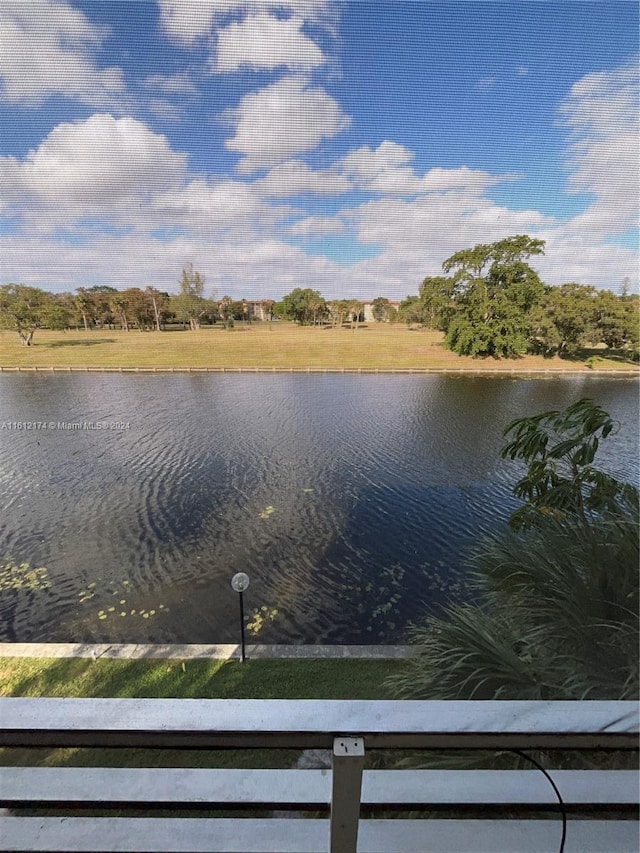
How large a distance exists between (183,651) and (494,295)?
2.53 metres

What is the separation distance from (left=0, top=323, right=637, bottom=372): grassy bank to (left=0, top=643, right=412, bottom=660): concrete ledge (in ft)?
4.88

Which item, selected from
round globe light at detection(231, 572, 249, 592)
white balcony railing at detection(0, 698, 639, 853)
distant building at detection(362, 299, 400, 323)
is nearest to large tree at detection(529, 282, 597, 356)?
distant building at detection(362, 299, 400, 323)

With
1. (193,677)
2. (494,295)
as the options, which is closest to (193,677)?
(193,677)

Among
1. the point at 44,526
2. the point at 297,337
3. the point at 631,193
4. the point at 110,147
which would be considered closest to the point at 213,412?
the point at 44,526

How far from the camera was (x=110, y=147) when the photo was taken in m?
1.20

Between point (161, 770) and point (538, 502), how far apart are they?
1302 mm

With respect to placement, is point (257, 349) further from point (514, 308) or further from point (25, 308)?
point (514, 308)

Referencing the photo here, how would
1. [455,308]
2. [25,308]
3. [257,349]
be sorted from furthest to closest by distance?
[257,349]
[455,308]
[25,308]

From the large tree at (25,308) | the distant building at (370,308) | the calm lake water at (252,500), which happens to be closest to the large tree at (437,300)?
the distant building at (370,308)

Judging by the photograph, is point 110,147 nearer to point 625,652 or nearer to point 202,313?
point 202,313

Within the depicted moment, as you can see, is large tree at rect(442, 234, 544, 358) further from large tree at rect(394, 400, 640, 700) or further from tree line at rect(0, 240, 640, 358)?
large tree at rect(394, 400, 640, 700)

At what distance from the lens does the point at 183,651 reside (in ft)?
6.95

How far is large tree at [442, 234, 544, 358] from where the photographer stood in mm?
1633

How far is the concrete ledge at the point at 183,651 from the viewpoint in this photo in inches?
75.4
